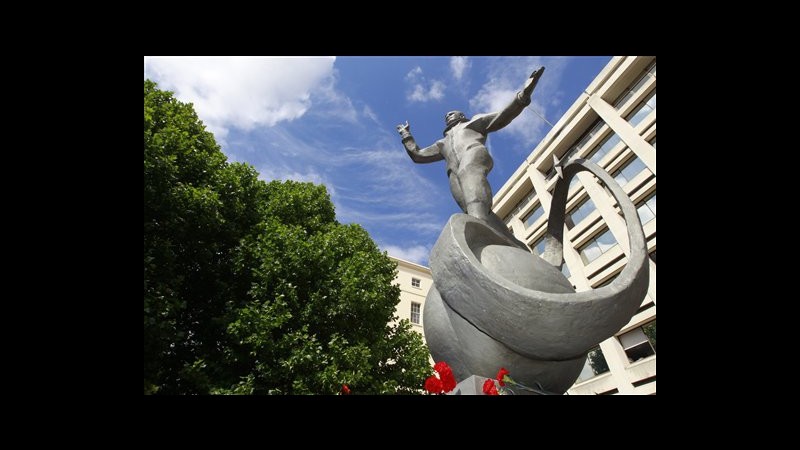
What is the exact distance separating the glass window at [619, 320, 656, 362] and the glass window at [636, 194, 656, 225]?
5368 mm

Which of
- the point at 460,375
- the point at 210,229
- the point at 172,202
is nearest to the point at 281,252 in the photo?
the point at 210,229

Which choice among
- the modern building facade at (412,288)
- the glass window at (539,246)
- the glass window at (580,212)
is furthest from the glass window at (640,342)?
the modern building facade at (412,288)

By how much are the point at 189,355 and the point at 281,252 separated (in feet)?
9.99

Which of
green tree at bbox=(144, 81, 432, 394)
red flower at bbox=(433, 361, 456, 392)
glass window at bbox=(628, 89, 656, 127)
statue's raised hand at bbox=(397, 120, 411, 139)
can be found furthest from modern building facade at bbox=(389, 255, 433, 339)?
red flower at bbox=(433, 361, 456, 392)

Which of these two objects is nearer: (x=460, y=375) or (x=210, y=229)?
(x=460, y=375)

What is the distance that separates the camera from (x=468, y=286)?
4090mm

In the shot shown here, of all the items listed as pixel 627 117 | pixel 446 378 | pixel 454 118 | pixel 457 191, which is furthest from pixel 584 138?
pixel 446 378

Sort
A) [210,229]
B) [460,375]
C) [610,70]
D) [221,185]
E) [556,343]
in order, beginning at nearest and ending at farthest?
[556,343]
[460,375]
[210,229]
[221,185]
[610,70]

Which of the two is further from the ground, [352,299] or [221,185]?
[221,185]

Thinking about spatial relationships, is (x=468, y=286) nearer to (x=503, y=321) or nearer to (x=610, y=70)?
(x=503, y=321)

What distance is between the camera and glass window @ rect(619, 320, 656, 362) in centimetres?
2170

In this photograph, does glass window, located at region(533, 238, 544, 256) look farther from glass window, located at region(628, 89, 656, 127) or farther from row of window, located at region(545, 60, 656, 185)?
glass window, located at region(628, 89, 656, 127)

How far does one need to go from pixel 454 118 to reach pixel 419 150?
0.68 meters

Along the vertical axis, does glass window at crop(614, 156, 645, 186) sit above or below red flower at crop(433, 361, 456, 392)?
above
